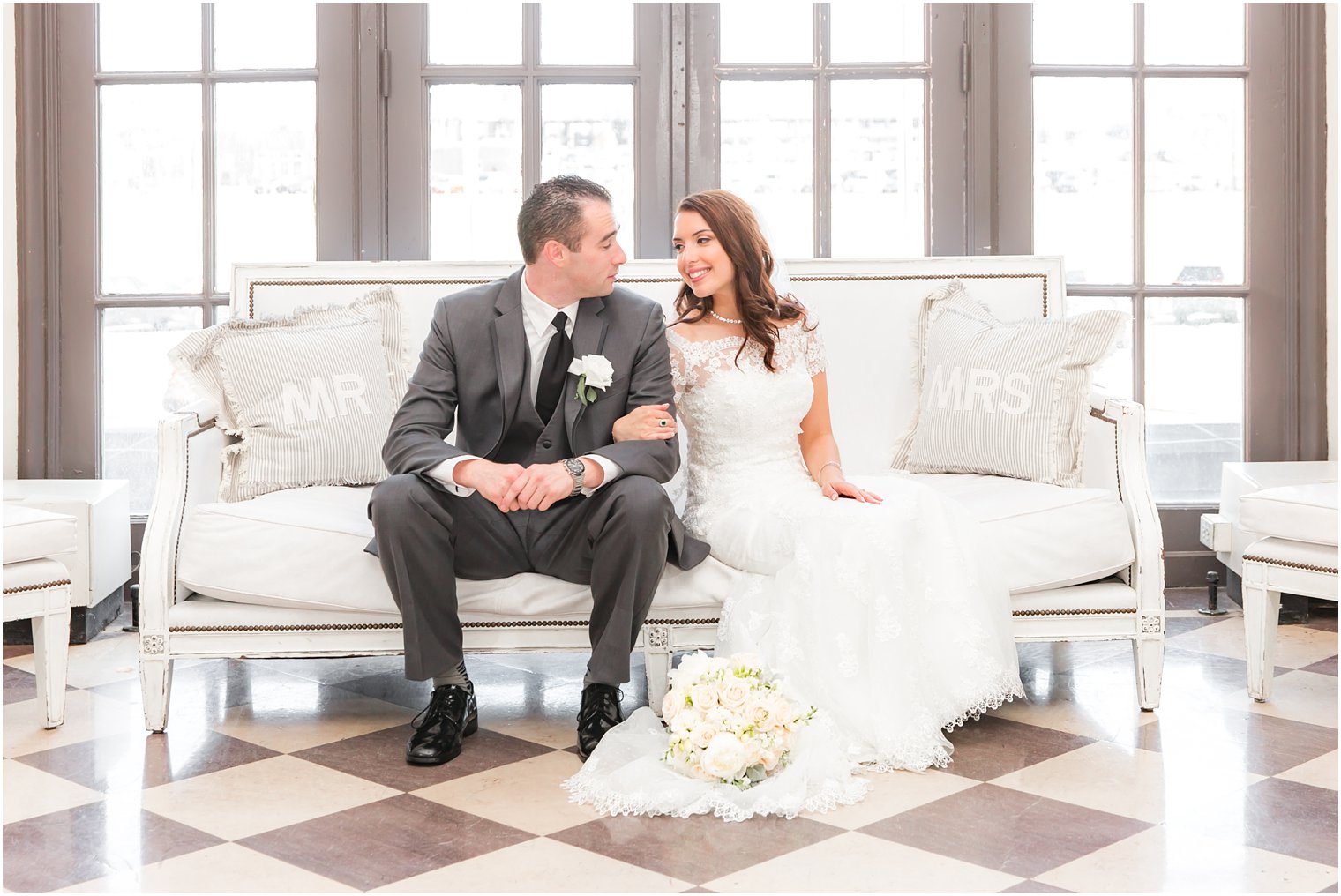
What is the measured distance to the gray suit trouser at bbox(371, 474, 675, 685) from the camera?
8.61 ft

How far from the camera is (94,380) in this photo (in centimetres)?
409

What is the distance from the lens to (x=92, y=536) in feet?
11.9

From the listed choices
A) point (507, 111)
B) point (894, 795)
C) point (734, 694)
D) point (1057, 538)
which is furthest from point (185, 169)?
point (894, 795)

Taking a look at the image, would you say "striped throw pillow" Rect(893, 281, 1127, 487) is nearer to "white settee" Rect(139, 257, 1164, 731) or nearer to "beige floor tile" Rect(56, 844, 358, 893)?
"white settee" Rect(139, 257, 1164, 731)

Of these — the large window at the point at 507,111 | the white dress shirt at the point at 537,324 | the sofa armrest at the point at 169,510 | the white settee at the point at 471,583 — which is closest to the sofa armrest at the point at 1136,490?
the white settee at the point at 471,583

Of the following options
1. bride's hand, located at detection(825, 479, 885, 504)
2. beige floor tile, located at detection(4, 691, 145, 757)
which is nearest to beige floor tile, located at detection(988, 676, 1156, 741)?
bride's hand, located at detection(825, 479, 885, 504)

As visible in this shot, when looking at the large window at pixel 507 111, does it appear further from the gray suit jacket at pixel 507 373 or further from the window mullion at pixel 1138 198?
the window mullion at pixel 1138 198

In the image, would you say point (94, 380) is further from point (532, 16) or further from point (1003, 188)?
point (1003, 188)

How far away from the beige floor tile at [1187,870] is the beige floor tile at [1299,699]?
87cm

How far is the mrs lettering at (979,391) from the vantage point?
3250mm

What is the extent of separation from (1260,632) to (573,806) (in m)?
1.67

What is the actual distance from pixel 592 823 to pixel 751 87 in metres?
2.58

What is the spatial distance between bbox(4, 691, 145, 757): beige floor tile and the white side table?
1.66 feet

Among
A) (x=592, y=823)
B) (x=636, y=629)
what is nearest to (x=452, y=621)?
(x=636, y=629)
